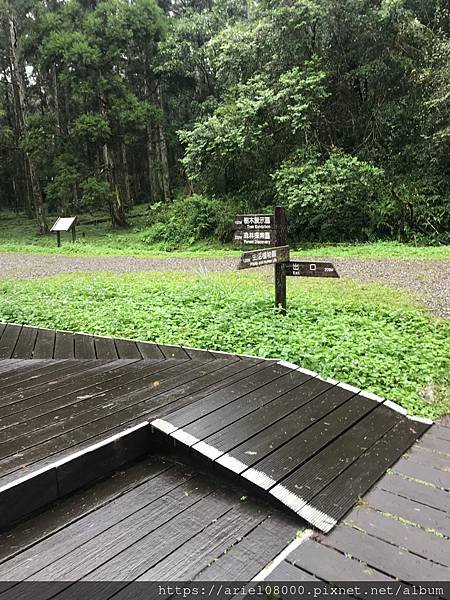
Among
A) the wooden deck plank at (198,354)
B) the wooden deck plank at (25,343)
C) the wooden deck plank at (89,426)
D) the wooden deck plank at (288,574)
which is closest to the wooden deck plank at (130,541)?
the wooden deck plank at (288,574)

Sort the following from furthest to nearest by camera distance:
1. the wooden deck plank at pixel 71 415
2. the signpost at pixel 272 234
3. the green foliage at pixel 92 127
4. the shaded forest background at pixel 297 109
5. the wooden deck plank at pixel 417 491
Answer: the green foliage at pixel 92 127, the shaded forest background at pixel 297 109, the signpost at pixel 272 234, the wooden deck plank at pixel 71 415, the wooden deck plank at pixel 417 491

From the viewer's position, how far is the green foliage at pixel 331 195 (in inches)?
416

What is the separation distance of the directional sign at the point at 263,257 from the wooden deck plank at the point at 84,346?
1551 mm

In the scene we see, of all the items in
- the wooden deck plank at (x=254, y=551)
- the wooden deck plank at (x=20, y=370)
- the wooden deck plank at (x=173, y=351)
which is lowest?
the wooden deck plank at (x=254, y=551)

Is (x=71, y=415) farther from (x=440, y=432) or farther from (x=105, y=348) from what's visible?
(x=440, y=432)

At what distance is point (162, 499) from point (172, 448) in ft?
1.15

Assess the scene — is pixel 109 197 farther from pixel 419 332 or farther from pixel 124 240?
pixel 419 332

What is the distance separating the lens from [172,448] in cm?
237

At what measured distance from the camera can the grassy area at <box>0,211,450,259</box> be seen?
966 centimetres

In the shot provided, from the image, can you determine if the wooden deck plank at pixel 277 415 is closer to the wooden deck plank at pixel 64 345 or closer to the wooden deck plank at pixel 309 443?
the wooden deck plank at pixel 309 443

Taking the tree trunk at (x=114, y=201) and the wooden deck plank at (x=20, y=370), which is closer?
the wooden deck plank at (x=20, y=370)

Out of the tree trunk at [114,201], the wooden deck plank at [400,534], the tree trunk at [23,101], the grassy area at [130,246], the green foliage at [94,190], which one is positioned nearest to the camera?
the wooden deck plank at [400,534]

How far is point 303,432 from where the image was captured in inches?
96.9

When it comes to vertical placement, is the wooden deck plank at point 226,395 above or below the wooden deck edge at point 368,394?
above
